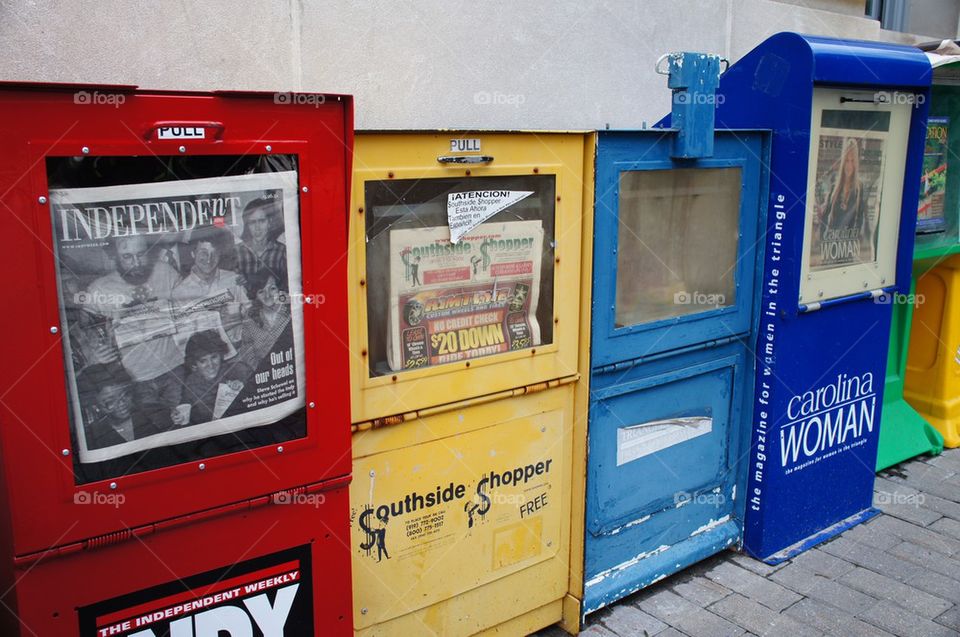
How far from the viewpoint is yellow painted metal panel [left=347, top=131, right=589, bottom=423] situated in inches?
107

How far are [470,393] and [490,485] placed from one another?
1.29ft

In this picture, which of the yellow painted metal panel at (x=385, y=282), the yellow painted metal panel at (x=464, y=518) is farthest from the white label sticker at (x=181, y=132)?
the yellow painted metal panel at (x=464, y=518)

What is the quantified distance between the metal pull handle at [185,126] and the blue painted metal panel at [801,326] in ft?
8.91

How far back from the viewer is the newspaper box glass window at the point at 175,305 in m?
1.98

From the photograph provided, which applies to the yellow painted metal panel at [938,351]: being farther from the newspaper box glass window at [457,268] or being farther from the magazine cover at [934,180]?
the newspaper box glass window at [457,268]

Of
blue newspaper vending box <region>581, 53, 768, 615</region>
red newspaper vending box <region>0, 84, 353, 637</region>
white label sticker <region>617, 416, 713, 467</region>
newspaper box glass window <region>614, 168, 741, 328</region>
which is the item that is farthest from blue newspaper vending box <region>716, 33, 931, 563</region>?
red newspaper vending box <region>0, 84, 353, 637</region>

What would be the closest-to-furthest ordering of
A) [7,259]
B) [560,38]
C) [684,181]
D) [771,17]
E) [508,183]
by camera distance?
[7,259] < [508,183] < [684,181] < [560,38] < [771,17]

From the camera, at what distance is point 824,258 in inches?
162

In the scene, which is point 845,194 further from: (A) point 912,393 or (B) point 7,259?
(B) point 7,259

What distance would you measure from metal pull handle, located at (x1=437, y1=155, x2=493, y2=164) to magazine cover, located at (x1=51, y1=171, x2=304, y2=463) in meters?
0.73

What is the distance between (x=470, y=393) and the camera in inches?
121

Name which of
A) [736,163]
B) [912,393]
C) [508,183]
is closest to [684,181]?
[736,163]

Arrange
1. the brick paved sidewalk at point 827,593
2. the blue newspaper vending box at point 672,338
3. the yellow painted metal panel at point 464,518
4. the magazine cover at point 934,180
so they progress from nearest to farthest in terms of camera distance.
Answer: the yellow painted metal panel at point 464,518 → the blue newspaper vending box at point 672,338 → the brick paved sidewalk at point 827,593 → the magazine cover at point 934,180

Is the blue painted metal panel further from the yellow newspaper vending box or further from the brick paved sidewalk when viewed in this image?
the yellow newspaper vending box
